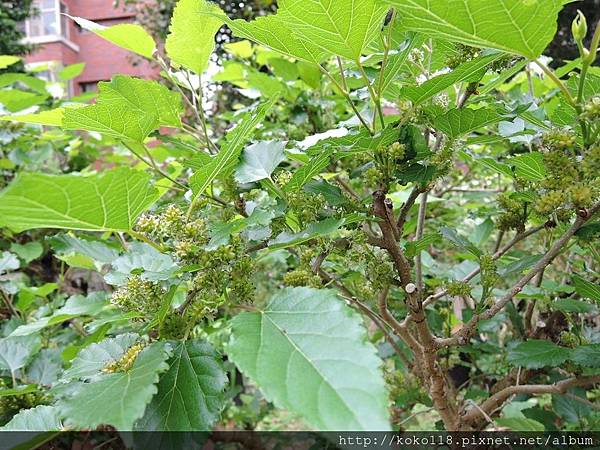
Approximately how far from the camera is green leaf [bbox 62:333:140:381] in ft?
1.95

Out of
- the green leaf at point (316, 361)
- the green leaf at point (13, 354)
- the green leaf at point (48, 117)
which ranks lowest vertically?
the green leaf at point (13, 354)

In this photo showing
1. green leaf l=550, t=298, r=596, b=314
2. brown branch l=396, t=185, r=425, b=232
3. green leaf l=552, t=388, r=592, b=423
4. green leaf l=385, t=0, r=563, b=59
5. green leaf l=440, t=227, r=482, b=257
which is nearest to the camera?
green leaf l=385, t=0, r=563, b=59

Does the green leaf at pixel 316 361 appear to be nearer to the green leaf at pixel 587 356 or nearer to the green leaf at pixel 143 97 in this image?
the green leaf at pixel 143 97

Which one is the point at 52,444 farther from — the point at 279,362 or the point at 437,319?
the point at 437,319

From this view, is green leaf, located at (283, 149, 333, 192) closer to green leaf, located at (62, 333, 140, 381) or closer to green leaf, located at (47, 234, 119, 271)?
green leaf, located at (62, 333, 140, 381)

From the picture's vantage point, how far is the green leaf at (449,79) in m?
0.62

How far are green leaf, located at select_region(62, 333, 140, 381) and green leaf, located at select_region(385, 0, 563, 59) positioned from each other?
0.48 metres

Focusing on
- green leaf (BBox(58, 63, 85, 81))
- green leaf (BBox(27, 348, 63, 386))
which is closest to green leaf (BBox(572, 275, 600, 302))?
green leaf (BBox(27, 348, 63, 386))

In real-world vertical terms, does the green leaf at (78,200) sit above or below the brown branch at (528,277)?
above

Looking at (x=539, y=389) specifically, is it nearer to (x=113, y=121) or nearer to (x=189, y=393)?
(x=189, y=393)

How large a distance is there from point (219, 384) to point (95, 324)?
204mm

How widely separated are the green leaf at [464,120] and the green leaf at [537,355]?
1.48 feet

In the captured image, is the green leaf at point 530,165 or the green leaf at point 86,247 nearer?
the green leaf at point 530,165

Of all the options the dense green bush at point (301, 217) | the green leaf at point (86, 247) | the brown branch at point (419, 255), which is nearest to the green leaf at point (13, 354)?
the dense green bush at point (301, 217)
